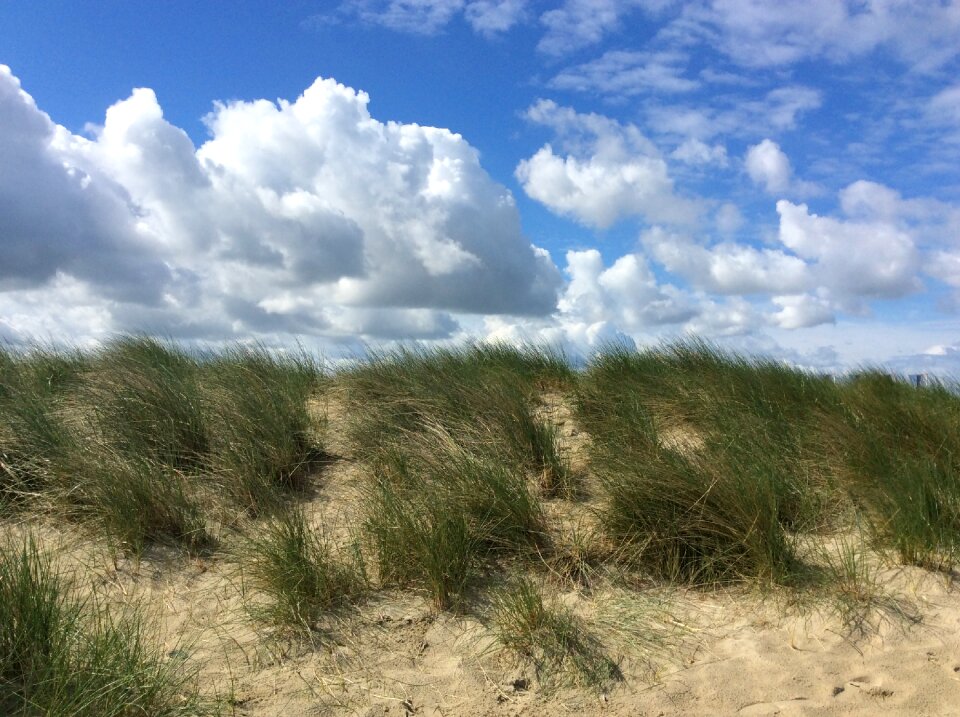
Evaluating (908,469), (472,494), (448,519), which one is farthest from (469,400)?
(908,469)

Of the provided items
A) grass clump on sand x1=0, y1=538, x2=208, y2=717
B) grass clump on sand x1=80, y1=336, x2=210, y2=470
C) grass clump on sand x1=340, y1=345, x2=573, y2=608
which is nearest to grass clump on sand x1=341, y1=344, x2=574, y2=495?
grass clump on sand x1=340, y1=345, x2=573, y2=608

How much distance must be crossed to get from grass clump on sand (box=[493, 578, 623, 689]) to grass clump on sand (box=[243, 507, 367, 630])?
87 centimetres

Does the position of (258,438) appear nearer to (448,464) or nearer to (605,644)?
(448,464)

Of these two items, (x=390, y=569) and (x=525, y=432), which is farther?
(x=525, y=432)

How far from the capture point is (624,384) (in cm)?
693

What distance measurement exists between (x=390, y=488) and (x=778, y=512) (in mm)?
2490

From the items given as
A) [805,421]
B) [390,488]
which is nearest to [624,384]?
[805,421]

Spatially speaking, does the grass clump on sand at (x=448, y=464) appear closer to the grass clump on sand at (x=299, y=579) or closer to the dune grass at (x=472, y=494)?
the dune grass at (x=472, y=494)

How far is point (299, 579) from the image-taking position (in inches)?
154

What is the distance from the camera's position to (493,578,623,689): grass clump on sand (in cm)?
347

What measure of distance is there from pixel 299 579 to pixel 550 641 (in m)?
1.38

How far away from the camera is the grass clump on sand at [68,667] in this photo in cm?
275

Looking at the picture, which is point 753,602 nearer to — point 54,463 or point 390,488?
point 390,488

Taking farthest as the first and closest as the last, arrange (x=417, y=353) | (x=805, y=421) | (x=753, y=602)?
(x=417, y=353), (x=805, y=421), (x=753, y=602)
